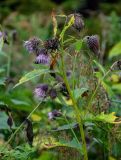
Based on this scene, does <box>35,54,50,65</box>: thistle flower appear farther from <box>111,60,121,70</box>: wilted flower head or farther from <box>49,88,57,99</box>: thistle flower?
<box>111,60,121,70</box>: wilted flower head

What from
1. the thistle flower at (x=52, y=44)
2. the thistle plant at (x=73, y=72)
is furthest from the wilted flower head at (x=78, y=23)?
the thistle flower at (x=52, y=44)

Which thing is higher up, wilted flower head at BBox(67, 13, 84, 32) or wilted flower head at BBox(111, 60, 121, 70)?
wilted flower head at BBox(67, 13, 84, 32)

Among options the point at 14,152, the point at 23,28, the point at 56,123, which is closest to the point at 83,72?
the point at 14,152

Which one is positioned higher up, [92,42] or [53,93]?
[92,42]

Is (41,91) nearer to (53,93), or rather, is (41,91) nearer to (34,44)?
(53,93)

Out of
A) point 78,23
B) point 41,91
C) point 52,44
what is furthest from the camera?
point 41,91

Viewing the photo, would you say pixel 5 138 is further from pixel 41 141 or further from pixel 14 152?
pixel 14 152

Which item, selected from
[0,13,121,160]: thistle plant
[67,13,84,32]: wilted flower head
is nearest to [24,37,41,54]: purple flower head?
[0,13,121,160]: thistle plant

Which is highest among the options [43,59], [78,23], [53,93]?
[78,23]

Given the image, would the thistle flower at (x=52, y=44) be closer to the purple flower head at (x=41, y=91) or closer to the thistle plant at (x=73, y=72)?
the thistle plant at (x=73, y=72)

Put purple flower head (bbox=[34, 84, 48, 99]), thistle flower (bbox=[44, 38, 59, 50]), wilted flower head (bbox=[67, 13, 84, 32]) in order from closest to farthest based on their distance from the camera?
thistle flower (bbox=[44, 38, 59, 50]), wilted flower head (bbox=[67, 13, 84, 32]), purple flower head (bbox=[34, 84, 48, 99])

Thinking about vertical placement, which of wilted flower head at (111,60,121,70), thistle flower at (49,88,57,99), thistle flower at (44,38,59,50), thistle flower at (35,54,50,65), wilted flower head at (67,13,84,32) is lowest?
thistle flower at (49,88,57,99)

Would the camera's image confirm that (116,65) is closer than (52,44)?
No

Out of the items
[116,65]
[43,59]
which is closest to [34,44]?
[43,59]
